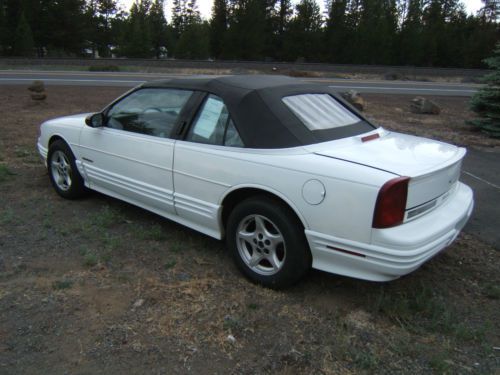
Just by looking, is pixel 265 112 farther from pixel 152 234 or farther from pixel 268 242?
pixel 152 234

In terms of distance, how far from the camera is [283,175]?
3283mm

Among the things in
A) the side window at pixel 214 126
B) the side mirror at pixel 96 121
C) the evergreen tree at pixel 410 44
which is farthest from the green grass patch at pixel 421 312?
the evergreen tree at pixel 410 44

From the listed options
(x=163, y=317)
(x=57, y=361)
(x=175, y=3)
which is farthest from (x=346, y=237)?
(x=175, y=3)

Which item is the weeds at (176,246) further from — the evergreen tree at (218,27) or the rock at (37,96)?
the evergreen tree at (218,27)

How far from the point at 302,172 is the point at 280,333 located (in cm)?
108

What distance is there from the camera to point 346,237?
305 centimetres

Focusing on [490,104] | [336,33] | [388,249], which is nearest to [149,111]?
[388,249]

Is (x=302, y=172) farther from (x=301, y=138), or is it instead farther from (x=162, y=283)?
(x=162, y=283)

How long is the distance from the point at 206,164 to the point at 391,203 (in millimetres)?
1520

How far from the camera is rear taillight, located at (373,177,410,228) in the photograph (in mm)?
2896

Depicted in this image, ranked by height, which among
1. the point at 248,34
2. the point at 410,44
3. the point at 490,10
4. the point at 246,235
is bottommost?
the point at 246,235

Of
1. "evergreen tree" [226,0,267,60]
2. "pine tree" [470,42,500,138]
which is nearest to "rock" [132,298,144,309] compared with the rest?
"pine tree" [470,42,500,138]

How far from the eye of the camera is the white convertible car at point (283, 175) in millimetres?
3006

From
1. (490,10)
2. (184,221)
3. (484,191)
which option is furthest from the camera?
(490,10)
